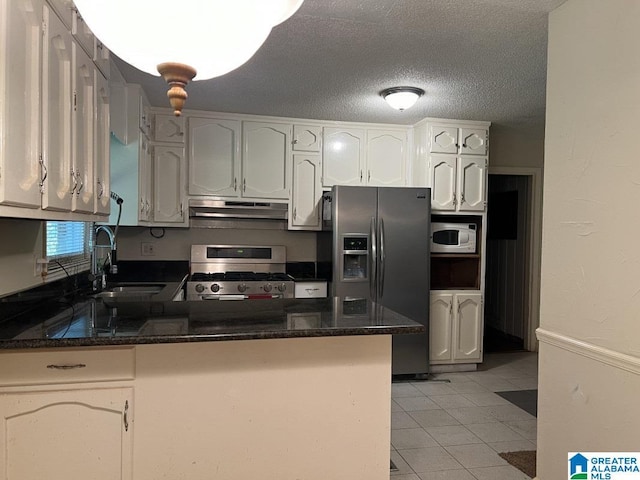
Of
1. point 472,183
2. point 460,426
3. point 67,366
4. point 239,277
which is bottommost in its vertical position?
point 460,426

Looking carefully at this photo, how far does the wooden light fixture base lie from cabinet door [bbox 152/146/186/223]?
10.4 feet

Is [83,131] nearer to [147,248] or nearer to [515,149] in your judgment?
[147,248]

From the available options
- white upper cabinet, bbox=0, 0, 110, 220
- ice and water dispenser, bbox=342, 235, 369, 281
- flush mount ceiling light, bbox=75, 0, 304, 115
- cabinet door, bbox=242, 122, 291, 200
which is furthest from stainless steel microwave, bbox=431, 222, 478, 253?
flush mount ceiling light, bbox=75, 0, 304, 115

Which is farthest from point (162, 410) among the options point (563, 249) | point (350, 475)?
point (563, 249)

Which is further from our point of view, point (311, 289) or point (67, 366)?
point (311, 289)

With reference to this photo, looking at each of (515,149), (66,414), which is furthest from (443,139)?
(66,414)

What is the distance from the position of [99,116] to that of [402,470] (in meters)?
2.47

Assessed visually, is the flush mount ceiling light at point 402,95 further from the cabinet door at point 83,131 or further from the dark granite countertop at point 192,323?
the cabinet door at point 83,131

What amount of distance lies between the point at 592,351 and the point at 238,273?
9.97ft

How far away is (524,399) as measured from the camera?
3.58 m

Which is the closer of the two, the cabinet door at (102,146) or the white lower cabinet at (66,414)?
the white lower cabinet at (66,414)

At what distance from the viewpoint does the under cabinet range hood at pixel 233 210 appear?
3.99m

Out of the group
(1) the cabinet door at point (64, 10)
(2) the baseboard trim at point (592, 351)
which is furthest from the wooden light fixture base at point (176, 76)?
(2) the baseboard trim at point (592, 351)

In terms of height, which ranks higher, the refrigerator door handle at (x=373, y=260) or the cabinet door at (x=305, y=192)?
the cabinet door at (x=305, y=192)
